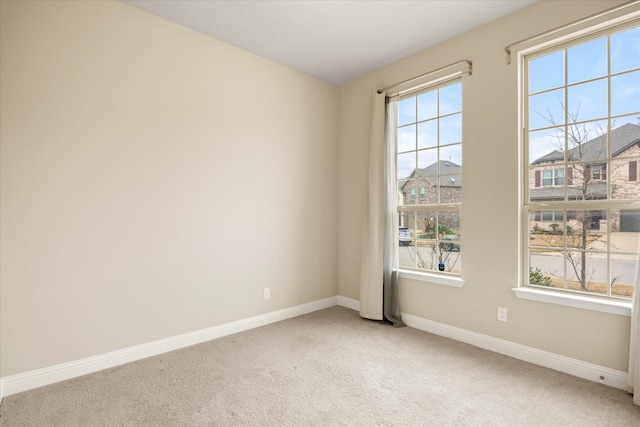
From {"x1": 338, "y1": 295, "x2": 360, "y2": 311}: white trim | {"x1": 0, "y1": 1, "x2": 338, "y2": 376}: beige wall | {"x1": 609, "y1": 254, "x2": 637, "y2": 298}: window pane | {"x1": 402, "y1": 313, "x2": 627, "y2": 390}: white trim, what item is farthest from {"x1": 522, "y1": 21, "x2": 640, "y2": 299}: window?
{"x1": 0, "y1": 1, "x2": 338, "y2": 376}: beige wall

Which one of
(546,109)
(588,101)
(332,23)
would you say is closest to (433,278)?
(546,109)

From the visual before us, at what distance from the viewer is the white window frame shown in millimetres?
2242

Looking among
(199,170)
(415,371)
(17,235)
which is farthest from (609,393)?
(17,235)

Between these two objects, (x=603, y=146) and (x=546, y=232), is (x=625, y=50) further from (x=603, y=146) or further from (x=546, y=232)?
(x=546, y=232)

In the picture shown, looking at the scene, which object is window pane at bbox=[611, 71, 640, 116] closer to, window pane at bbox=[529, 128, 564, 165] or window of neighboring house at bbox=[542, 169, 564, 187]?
window pane at bbox=[529, 128, 564, 165]

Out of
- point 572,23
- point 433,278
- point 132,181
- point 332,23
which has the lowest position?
point 433,278

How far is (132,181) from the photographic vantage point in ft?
8.59

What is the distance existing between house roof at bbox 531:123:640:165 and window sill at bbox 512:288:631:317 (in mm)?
1017

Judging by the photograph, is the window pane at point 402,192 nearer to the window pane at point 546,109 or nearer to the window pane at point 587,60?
the window pane at point 546,109

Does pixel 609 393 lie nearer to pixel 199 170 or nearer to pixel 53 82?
pixel 199 170

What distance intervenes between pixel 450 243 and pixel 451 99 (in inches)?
55.1

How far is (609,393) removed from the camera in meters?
2.14

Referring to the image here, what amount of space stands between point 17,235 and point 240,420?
6.16ft

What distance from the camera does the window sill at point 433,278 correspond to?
304 cm
